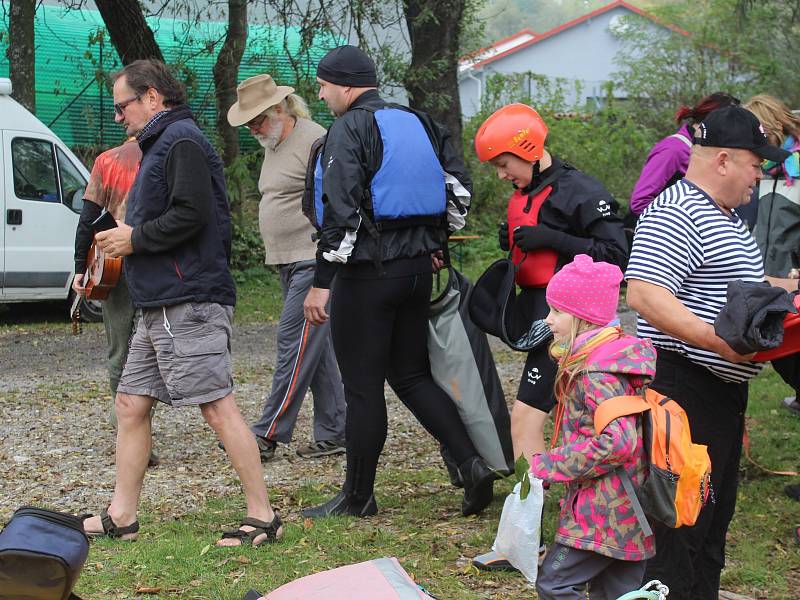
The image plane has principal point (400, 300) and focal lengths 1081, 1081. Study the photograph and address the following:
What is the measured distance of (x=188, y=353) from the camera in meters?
4.57

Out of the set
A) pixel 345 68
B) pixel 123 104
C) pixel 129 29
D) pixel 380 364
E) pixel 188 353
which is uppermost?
pixel 129 29

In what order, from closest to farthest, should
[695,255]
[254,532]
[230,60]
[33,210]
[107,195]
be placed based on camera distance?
[695,255] → [254,532] → [107,195] → [33,210] → [230,60]

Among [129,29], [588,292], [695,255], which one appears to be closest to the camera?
[588,292]

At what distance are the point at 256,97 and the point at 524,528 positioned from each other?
3.74 metres

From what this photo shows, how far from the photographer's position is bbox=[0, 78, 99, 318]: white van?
1173cm

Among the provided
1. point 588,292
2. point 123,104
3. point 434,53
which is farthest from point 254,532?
point 434,53

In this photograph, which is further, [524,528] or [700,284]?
[700,284]

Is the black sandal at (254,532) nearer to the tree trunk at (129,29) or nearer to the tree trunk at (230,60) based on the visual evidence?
the tree trunk at (230,60)

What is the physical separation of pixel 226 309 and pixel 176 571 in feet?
3.73

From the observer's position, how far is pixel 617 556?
10.5 feet

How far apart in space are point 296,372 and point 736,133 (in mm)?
3482

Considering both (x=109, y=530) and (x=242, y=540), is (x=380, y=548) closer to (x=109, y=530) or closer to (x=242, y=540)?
(x=242, y=540)

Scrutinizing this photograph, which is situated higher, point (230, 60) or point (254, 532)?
point (230, 60)

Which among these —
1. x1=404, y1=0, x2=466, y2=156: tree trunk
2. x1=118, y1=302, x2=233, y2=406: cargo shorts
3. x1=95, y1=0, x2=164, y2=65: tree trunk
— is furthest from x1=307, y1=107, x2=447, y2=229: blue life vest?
x1=404, y1=0, x2=466, y2=156: tree trunk
